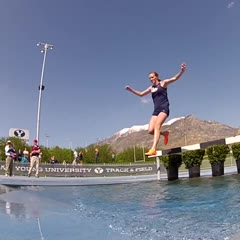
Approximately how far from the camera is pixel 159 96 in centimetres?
633

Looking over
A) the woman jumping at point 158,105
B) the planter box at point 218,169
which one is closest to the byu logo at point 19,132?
the planter box at point 218,169

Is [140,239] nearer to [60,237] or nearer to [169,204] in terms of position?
[60,237]

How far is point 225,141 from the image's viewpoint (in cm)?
802

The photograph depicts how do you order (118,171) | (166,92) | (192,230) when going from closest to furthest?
(192,230), (166,92), (118,171)

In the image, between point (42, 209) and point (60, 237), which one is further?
point (42, 209)

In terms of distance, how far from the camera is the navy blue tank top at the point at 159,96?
6312 millimetres

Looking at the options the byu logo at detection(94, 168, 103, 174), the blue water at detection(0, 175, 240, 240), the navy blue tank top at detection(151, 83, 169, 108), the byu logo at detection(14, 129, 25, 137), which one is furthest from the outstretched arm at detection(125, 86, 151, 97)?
the byu logo at detection(14, 129, 25, 137)

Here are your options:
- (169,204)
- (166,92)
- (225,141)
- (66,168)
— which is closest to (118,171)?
(66,168)

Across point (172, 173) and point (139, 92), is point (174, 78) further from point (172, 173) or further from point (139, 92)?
point (172, 173)

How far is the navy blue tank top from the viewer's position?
6312 millimetres

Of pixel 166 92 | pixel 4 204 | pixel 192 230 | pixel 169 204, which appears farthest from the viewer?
pixel 166 92

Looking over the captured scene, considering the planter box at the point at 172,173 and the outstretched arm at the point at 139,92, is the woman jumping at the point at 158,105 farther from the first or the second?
the planter box at the point at 172,173

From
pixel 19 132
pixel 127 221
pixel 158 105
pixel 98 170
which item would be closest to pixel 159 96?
pixel 158 105

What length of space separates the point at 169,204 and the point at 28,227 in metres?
1.87
